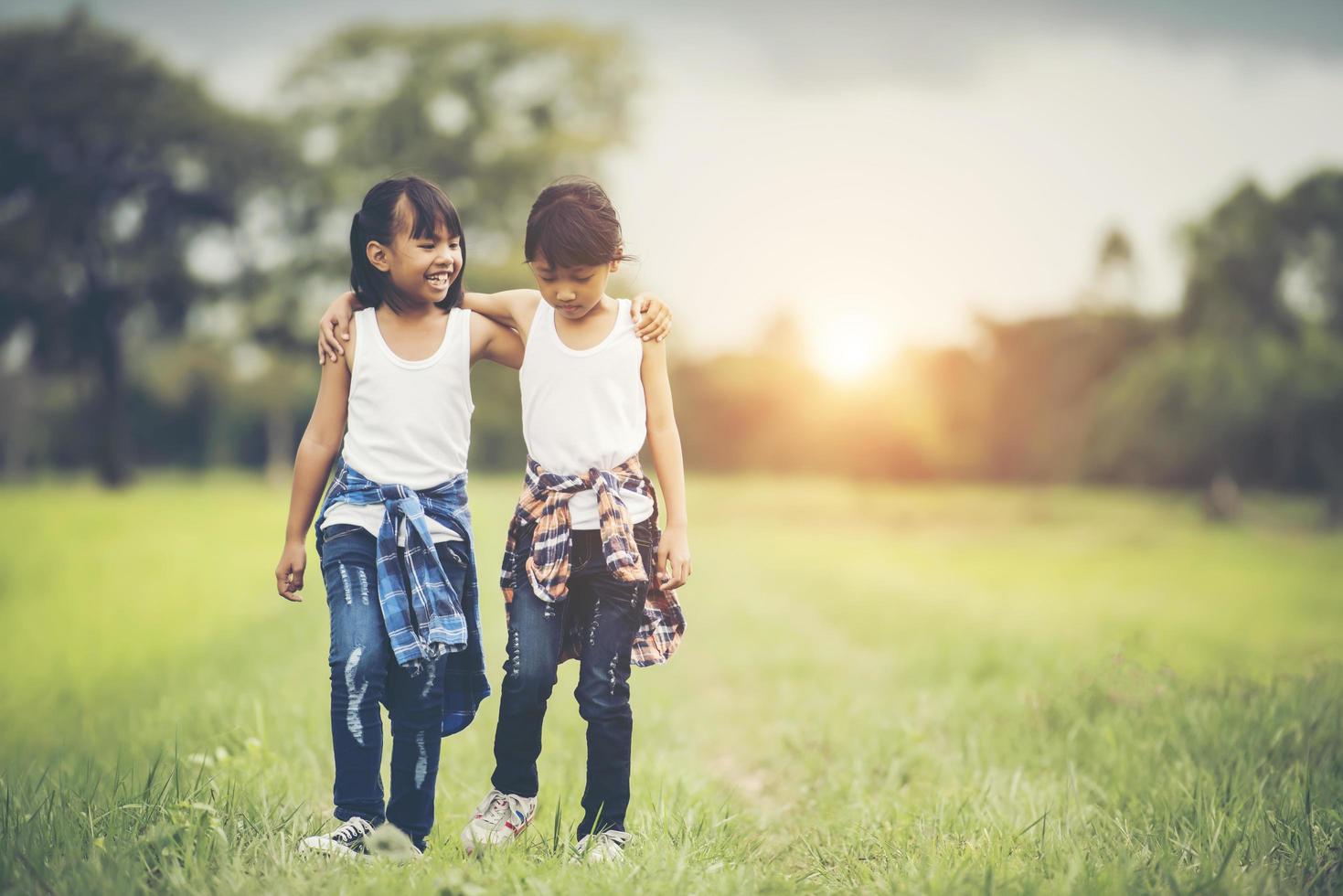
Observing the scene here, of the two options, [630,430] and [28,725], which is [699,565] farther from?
[630,430]

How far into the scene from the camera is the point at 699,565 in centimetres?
1562

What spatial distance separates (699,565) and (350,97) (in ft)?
52.6

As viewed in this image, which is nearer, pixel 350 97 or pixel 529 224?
pixel 529 224

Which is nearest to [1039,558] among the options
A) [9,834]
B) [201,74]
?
[9,834]

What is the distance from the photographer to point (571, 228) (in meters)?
2.78

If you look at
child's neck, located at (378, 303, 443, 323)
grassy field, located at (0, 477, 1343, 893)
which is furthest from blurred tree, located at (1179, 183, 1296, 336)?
child's neck, located at (378, 303, 443, 323)

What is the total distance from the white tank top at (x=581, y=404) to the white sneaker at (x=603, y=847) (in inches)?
36.9

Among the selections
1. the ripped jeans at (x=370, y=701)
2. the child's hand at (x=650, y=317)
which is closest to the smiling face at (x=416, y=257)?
the child's hand at (x=650, y=317)

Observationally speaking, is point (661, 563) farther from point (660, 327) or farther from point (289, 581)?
point (289, 581)

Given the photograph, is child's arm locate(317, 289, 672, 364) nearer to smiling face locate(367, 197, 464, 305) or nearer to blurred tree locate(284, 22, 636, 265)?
smiling face locate(367, 197, 464, 305)

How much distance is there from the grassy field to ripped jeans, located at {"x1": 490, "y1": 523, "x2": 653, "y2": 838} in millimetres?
186

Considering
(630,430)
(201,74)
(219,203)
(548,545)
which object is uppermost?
(201,74)

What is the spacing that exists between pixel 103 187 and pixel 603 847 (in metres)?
22.8

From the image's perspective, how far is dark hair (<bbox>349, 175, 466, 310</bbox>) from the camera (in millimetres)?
2902
